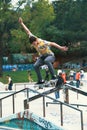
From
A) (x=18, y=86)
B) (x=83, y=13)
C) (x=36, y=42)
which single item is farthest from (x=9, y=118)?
(x=83, y=13)

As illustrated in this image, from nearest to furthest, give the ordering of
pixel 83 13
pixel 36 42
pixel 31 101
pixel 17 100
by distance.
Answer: pixel 36 42
pixel 31 101
pixel 17 100
pixel 83 13

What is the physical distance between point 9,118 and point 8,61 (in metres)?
57.2

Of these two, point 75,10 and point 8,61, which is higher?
point 75,10

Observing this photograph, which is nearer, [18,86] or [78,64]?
[18,86]

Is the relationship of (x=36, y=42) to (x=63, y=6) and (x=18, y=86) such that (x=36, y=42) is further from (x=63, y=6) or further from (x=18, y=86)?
(x=63, y=6)

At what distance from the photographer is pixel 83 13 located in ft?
226

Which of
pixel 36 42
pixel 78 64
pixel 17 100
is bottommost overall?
pixel 78 64

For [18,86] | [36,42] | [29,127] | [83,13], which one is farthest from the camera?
[83,13]

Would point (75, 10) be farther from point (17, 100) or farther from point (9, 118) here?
point (9, 118)

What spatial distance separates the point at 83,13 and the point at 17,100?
4940 cm

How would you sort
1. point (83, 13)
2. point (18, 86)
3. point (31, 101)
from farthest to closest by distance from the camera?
point (83, 13), point (18, 86), point (31, 101)

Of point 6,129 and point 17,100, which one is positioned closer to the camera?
point 6,129

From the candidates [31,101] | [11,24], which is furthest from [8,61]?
[31,101]

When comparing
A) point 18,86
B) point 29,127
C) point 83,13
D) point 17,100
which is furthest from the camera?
point 83,13
